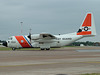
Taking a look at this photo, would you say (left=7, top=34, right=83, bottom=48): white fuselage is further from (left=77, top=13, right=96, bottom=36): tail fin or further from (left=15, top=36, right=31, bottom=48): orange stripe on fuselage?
(left=77, top=13, right=96, bottom=36): tail fin

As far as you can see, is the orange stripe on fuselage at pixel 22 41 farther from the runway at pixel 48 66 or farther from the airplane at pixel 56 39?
the runway at pixel 48 66

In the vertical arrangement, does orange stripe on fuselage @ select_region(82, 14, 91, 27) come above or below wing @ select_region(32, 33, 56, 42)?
above

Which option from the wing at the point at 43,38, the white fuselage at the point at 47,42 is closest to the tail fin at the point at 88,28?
the white fuselage at the point at 47,42

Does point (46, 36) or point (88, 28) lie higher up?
point (88, 28)

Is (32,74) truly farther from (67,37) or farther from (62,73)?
(67,37)

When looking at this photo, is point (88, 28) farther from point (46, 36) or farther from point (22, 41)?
point (22, 41)

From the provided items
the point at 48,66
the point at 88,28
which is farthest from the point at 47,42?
the point at 48,66

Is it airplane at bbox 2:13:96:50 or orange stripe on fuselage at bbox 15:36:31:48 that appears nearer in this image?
airplane at bbox 2:13:96:50

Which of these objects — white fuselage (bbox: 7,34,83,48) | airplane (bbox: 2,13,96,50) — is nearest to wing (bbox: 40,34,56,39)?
airplane (bbox: 2,13,96,50)

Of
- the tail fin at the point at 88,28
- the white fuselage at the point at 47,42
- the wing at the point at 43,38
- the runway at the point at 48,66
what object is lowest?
the runway at the point at 48,66

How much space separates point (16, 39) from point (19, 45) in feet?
5.01

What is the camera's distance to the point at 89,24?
1694 inches

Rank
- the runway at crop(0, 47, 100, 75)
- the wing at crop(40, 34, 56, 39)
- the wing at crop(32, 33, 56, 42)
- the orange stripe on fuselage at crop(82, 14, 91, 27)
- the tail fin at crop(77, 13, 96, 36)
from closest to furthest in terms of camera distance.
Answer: the runway at crop(0, 47, 100, 75) → the wing at crop(40, 34, 56, 39) → the wing at crop(32, 33, 56, 42) → the orange stripe on fuselage at crop(82, 14, 91, 27) → the tail fin at crop(77, 13, 96, 36)

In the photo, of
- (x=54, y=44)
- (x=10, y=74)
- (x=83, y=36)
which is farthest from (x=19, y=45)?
(x=10, y=74)
